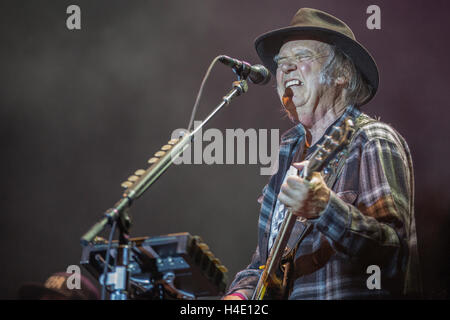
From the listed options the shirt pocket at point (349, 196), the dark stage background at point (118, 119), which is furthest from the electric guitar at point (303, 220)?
the dark stage background at point (118, 119)

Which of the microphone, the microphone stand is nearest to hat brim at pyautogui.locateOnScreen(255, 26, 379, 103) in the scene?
the microphone

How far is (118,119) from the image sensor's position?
5.12 m

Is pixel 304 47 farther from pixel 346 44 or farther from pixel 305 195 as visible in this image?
pixel 305 195

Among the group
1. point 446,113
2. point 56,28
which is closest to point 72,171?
point 56,28

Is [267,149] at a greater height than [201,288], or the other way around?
[267,149]

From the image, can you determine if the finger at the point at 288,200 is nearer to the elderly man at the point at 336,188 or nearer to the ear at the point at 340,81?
the elderly man at the point at 336,188

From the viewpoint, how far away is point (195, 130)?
92.7 inches

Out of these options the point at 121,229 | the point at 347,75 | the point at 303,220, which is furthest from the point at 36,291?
the point at 347,75

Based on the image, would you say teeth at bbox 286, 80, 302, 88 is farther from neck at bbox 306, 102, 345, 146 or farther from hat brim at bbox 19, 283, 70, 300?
hat brim at bbox 19, 283, 70, 300

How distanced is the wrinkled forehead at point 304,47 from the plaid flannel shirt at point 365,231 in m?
0.69

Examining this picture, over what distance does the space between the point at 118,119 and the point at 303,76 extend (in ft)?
8.67

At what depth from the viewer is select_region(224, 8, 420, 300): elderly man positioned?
2.16m

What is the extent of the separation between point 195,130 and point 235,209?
8.80ft
